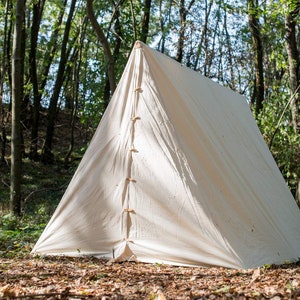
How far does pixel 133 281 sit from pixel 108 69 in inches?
216

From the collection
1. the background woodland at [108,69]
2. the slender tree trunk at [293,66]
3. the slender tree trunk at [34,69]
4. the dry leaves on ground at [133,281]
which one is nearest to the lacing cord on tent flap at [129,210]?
the dry leaves on ground at [133,281]

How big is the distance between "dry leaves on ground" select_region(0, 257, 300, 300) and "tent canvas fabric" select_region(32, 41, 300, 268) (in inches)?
8.7

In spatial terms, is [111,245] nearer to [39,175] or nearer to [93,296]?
[93,296]

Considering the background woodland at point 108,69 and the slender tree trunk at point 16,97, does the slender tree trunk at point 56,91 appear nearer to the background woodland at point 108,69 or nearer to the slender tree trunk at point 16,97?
the background woodland at point 108,69

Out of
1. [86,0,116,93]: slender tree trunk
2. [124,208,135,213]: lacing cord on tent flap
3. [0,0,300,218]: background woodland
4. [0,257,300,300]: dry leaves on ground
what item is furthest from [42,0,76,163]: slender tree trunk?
[0,257,300,300]: dry leaves on ground

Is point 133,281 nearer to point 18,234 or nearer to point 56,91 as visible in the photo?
point 18,234

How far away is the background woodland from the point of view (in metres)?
9.12

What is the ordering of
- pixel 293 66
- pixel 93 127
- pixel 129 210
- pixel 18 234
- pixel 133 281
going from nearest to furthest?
pixel 133 281, pixel 129 210, pixel 18 234, pixel 293 66, pixel 93 127

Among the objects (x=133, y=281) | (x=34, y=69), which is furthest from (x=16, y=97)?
(x=34, y=69)

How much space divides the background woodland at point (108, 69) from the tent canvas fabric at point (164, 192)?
297cm

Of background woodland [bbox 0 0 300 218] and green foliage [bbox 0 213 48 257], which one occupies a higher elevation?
background woodland [bbox 0 0 300 218]

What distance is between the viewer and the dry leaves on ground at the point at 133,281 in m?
3.18

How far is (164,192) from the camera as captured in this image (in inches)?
196

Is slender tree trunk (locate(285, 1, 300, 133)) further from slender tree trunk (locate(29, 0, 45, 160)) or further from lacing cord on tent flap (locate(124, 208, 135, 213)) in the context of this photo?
slender tree trunk (locate(29, 0, 45, 160))
